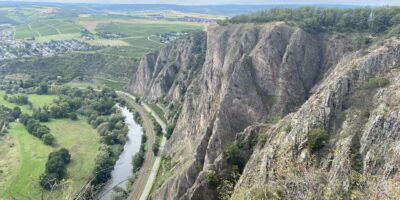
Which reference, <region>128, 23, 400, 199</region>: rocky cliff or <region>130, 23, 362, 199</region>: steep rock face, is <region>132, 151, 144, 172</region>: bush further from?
<region>130, 23, 362, 199</region>: steep rock face

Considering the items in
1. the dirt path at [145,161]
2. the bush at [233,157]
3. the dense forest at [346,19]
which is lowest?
the dirt path at [145,161]

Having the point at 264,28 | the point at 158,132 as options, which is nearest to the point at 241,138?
the point at 264,28

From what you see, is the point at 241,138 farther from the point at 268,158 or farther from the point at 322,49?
the point at 322,49

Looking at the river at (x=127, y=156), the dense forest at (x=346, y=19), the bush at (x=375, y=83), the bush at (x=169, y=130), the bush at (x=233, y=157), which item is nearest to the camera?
the bush at (x=375, y=83)

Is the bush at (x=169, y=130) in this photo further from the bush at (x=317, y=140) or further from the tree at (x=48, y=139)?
the bush at (x=317, y=140)

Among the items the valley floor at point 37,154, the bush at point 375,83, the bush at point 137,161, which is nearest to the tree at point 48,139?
the valley floor at point 37,154

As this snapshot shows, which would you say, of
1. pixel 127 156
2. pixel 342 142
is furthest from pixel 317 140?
pixel 127 156

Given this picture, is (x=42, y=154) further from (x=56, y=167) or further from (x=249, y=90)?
(x=249, y=90)

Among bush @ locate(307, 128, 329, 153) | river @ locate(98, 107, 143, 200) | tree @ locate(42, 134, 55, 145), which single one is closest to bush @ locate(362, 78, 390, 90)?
bush @ locate(307, 128, 329, 153)
